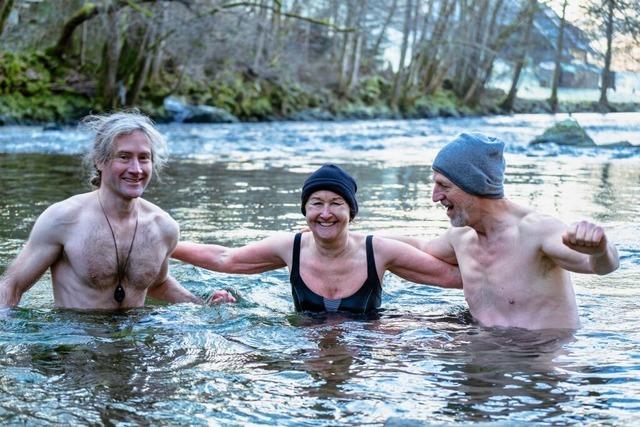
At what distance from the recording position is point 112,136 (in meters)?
5.44

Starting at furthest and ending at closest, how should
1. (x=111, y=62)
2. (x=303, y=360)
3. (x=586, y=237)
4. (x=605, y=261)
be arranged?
1. (x=111, y=62)
2. (x=303, y=360)
3. (x=605, y=261)
4. (x=586, y=237)

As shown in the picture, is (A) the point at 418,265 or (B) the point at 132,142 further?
(A) the point at 418,265

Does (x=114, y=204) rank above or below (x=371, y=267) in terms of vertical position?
above

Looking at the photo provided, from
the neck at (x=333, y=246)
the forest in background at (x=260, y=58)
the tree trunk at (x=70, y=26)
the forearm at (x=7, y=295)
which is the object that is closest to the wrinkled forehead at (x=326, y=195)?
the neck at (x=333, y=246)

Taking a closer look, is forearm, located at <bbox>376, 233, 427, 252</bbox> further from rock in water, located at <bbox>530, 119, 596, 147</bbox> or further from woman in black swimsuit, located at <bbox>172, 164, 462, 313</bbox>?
rock in water, located at <bbox>530, 119, 596, 147</bbox>

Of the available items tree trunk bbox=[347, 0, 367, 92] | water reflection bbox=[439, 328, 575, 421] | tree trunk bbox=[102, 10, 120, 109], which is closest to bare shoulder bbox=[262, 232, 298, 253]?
water reflection bbox=[439, 328, 575, 421]

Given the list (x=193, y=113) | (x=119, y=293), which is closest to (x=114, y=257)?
(x=119, y=293)

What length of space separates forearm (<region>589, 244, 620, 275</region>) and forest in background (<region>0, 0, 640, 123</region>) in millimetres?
5848

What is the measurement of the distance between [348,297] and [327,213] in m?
0.61

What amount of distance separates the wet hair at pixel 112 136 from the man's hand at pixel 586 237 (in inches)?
96.6

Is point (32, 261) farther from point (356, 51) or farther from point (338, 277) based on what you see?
point (356, 51)

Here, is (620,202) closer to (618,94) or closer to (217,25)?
(217,25)

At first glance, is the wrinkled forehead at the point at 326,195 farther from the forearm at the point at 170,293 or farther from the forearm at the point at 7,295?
the forearm at the point at 7,295

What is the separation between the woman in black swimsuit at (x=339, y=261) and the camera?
18.7 feet
